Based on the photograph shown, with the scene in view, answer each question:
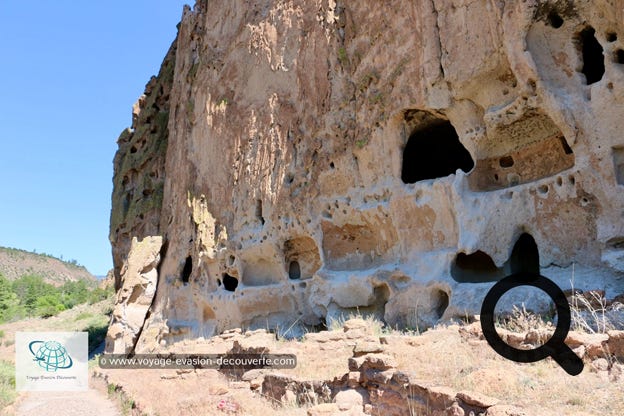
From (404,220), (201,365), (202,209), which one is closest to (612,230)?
(404,220)

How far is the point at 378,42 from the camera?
11.1m

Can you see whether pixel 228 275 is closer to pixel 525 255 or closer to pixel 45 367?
pixel 45 367

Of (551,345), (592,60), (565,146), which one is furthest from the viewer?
(592,60)

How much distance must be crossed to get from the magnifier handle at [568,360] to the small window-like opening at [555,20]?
5924mm

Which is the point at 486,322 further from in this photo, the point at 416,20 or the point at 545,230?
the point at 416,20

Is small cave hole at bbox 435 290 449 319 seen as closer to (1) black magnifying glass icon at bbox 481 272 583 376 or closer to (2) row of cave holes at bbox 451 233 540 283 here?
(2) row of cave holes at bbox 451 233 540 283

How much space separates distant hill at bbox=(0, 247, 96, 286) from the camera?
73.0 m

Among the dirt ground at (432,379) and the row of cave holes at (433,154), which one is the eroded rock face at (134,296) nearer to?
the dirt ground at (432,379)

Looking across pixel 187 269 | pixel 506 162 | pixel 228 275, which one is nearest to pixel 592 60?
pixel 506 162

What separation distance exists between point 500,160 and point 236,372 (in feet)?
20.0

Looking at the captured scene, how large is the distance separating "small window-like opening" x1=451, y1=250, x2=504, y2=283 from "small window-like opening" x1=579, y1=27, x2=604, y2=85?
361 cm

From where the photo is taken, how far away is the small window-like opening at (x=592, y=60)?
29.6 feet

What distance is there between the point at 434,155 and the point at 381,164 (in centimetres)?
264

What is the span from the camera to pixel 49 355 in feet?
33.9
